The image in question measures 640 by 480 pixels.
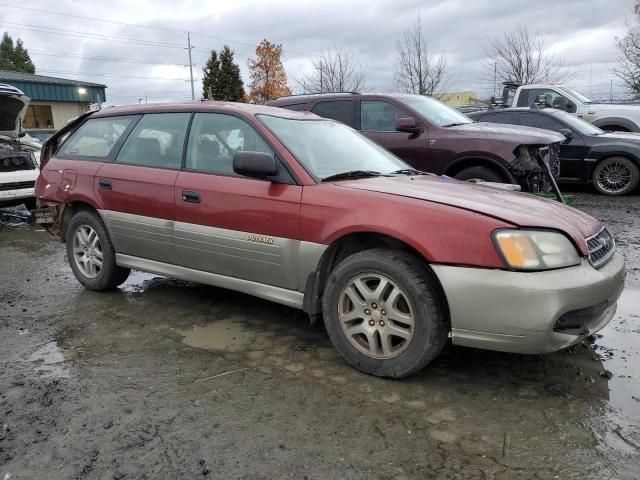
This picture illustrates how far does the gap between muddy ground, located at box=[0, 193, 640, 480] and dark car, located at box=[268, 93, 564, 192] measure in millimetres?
2847

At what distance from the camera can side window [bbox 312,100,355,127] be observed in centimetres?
770

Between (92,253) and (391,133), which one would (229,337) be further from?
(391,133)

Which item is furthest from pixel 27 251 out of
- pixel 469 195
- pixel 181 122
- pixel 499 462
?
pixel 499 462

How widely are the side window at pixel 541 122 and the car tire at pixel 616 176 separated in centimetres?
100

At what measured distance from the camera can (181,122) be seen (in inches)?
165

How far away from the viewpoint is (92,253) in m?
4.73

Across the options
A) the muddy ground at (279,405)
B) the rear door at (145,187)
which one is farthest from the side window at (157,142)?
the muddy ground at (279,405)

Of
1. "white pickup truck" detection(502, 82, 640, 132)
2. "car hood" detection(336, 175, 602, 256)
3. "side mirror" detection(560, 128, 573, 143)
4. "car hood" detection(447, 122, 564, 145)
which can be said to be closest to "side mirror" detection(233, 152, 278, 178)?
"car hood" detection(336, 175, 602, 256)

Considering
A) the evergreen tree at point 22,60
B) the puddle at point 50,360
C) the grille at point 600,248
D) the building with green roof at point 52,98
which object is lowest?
the puddle at point 50,360

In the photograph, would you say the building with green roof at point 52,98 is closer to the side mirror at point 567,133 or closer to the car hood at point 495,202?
the side mirror at point 567,133

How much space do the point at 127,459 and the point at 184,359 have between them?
1.04 metres

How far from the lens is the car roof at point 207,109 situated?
399cm

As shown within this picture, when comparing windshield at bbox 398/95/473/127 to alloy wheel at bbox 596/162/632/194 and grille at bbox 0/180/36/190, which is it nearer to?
alloy wheel at bbox 596/162/632/194

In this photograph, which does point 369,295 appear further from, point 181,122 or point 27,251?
point 27,251
